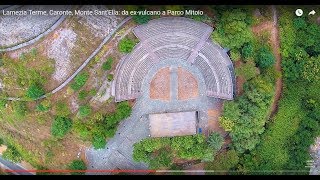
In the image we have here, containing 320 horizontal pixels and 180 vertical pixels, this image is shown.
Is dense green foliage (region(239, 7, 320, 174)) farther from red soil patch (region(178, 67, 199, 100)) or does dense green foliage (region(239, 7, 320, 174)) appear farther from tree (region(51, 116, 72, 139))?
tree (region(51, 116, 72, 139))

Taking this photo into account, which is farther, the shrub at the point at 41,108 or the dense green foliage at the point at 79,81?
the shrub at the point at 41,108

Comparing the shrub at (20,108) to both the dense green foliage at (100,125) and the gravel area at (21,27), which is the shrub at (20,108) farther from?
the gravel area at (21,27)

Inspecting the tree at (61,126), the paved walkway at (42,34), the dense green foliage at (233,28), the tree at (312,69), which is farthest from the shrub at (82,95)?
the tree at (312,69)

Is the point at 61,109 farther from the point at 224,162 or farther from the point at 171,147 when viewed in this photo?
the point at 224,162

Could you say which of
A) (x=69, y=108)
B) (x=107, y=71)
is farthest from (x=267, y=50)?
(x=69, y=108)

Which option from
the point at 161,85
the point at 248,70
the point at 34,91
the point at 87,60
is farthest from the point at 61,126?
the point at 248,70

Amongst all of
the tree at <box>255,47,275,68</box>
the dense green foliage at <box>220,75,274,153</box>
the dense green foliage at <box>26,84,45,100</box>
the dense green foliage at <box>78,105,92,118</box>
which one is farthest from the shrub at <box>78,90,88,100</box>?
the tree at <box>255,47,275,68</box>
